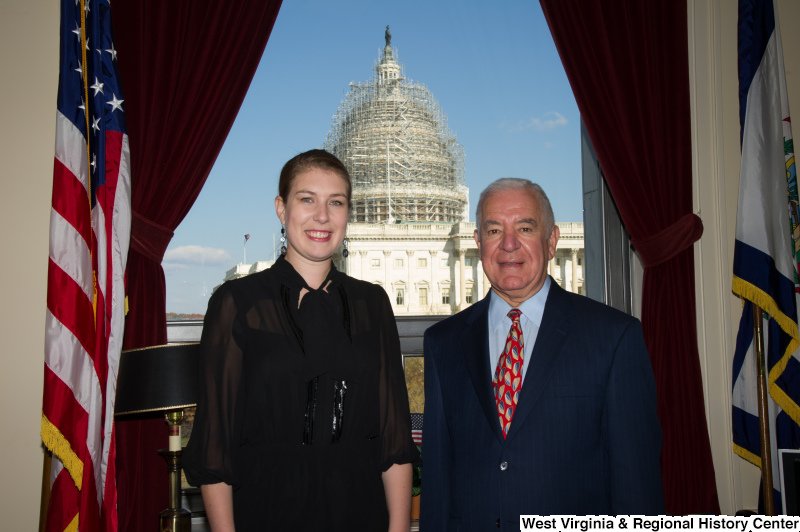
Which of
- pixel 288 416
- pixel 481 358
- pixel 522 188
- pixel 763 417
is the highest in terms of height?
pixel 522 188

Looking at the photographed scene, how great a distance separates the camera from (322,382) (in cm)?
146

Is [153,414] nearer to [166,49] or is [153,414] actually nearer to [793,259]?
[166,49]

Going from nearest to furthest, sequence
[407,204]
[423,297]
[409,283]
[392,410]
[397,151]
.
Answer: [392,410] → [423,297] → [409,283] → [407,204] → [397,151]

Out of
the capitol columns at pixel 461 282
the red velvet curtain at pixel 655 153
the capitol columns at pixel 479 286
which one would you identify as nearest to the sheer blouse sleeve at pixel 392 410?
the red velvet curtain at pixel 655 153

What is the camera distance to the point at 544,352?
1493mm

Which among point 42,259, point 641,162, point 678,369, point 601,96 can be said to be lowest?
point 678,369

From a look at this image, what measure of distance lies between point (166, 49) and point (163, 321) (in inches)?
45.9

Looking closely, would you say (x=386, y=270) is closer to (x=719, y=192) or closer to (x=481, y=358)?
(x=719, y=192)

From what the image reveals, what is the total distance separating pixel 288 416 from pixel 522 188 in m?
0.79

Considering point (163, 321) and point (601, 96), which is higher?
point (601, 96)

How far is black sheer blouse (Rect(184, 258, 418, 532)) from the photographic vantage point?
1.41 meters

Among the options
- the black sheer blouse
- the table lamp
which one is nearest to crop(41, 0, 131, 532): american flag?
the table lamp

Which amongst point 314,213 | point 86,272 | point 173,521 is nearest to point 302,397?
point 314,213

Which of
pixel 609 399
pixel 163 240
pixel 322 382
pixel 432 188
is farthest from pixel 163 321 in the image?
pixel 432 188
